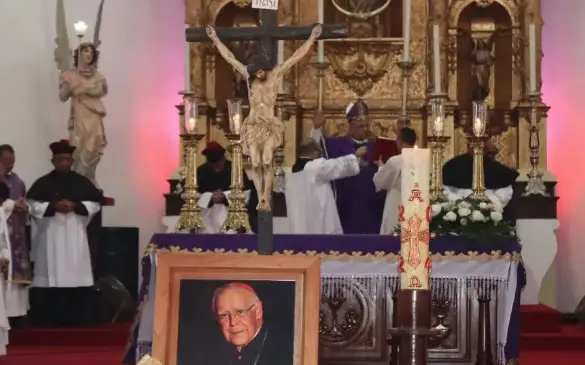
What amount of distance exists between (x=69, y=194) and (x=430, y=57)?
15.1ft

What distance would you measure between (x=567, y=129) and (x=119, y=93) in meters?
5.72

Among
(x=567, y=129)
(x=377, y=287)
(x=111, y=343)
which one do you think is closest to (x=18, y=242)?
(x=111, y=343)

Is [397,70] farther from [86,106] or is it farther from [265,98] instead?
[265,98]

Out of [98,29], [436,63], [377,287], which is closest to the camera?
[377,287]

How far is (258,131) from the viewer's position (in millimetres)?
5824

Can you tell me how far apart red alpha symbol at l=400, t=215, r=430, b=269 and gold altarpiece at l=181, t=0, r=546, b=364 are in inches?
317

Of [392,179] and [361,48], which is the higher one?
[361,48]

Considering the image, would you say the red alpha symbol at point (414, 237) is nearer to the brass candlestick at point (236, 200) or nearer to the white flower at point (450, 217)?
the white flower at point (450, 217)

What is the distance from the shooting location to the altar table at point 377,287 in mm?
7848

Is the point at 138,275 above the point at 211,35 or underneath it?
underneath

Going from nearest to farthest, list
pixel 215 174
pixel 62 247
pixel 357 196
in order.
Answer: pixel 357 196 < pixel 215 174 < pixel 62 247

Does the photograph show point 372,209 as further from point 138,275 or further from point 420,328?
point 420,328

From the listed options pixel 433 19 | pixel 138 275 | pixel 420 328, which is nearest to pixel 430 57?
pixel 433 19

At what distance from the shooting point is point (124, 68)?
1389 centimetres
